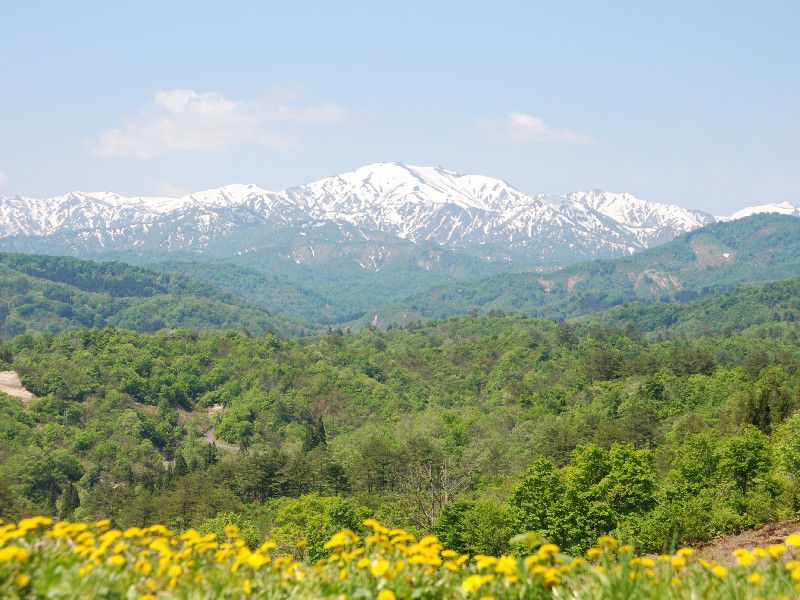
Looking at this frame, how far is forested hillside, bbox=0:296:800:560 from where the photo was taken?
38.3 m

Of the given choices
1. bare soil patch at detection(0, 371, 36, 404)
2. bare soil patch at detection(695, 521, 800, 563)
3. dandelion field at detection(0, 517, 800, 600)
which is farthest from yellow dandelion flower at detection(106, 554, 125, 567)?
bare soil patch at detection(0, 371, 36, 404)

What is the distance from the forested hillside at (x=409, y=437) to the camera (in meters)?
38.3

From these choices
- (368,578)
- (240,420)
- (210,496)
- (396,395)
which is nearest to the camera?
(368,578)

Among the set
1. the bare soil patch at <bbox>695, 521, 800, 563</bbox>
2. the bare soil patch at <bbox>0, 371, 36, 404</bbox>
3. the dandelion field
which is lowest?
the bare soil patch at <bbox>0, 371, 36, 404</bbox>

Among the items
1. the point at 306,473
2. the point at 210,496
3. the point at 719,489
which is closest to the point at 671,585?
the point at 719,489

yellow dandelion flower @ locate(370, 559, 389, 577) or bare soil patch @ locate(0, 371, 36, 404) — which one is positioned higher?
yellow dandelion flower @ locate(370, 559, 389, 577)

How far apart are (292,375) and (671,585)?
161 meters

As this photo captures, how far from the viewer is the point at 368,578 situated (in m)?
8.28

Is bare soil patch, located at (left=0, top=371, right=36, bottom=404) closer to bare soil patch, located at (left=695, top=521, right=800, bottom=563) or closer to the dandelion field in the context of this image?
bare soil patch, located at (left=695, top=521, right=800, bottom=563)

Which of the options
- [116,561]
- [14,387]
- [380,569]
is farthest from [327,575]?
[14,387]

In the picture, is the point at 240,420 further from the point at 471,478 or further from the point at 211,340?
the point at 471,478

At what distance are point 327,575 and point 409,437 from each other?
9424 centimetres

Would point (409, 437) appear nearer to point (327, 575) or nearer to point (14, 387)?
point (14, 387)

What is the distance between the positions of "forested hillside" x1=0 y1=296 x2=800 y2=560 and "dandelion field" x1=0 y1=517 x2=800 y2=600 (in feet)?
18.1
